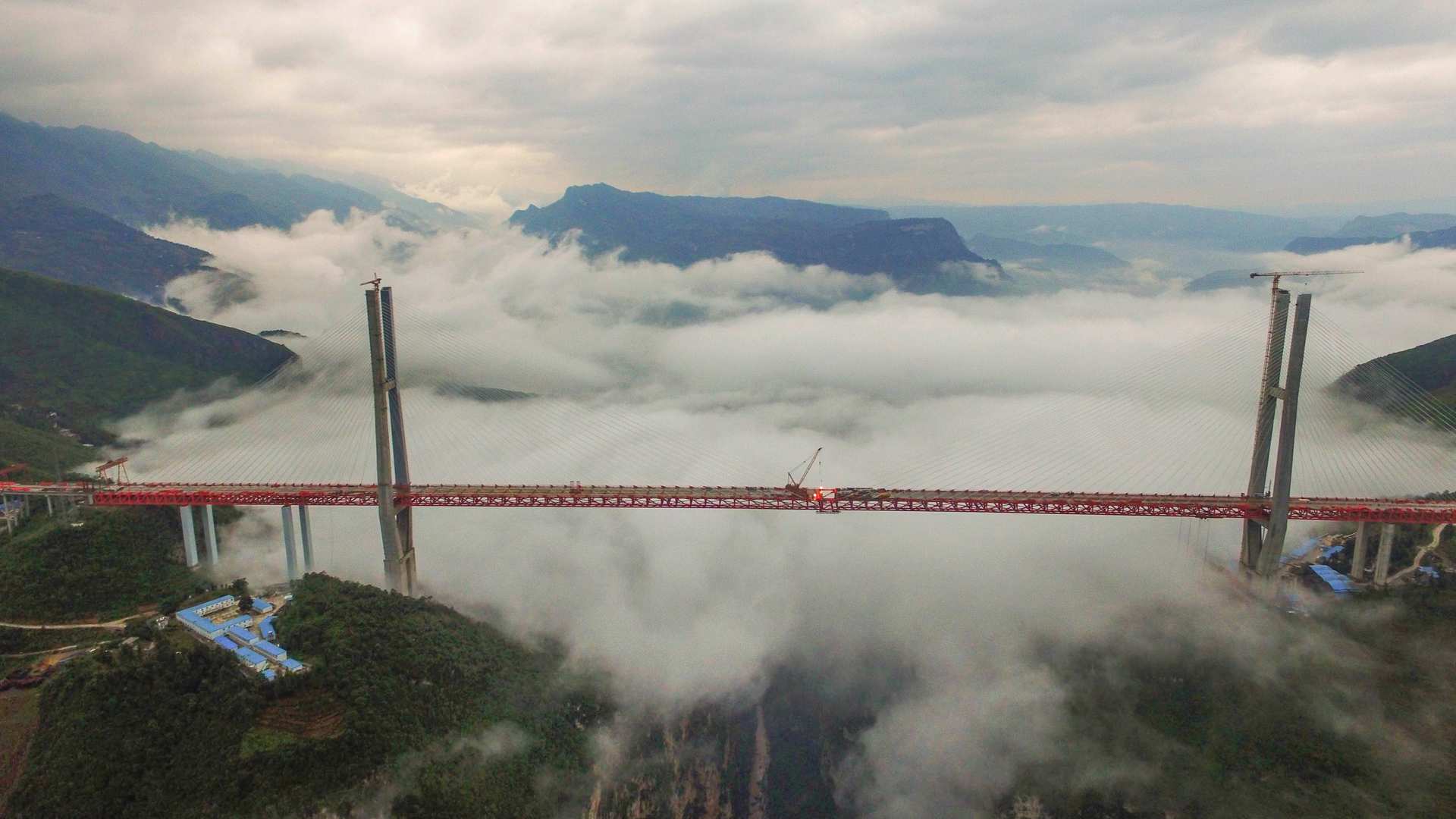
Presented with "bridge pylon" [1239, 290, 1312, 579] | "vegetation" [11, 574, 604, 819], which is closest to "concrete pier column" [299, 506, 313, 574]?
"vegetation" [11, 574, 604, 819]

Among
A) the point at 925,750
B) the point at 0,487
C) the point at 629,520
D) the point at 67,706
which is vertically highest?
the point at 0,487

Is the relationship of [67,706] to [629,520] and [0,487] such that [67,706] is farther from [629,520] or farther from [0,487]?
[629,520]

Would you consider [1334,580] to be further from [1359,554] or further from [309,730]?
[309,730]

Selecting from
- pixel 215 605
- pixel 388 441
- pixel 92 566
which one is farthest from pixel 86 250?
pixel 215 605

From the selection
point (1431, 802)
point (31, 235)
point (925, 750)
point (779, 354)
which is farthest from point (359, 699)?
point (31, 235)

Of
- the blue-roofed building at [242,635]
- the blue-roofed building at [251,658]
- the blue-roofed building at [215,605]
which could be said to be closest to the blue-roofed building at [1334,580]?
the blue-roofed building at [251,658]

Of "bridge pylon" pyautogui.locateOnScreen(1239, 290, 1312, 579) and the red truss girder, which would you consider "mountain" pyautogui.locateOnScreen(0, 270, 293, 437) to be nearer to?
the red truss girder
